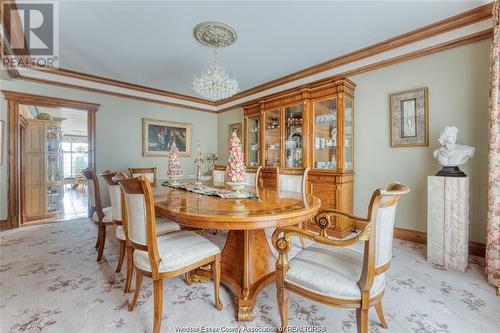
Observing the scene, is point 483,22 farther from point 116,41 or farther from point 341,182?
point 116,41

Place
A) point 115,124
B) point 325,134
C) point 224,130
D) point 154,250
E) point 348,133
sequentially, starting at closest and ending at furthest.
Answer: point 154,250
point 348,133
point 325,134
point 115,124
point 224,130

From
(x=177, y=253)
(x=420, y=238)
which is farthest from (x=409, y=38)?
(x=177, y=253)

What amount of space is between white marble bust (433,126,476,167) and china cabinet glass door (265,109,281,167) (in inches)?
90.5

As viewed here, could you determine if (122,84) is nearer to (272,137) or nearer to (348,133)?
(272,137)

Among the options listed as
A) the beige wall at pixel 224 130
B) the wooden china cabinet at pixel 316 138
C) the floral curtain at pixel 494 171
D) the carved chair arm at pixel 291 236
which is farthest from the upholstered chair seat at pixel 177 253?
the beige wall at pixel 224 130

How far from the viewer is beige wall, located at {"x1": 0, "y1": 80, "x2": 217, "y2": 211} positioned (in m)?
3.63

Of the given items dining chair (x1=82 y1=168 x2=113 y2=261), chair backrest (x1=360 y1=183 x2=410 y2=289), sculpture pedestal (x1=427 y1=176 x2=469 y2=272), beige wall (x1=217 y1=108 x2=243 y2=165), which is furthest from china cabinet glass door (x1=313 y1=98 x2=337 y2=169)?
dining chair (x1=82 y1=168 x2=113 y2=261)

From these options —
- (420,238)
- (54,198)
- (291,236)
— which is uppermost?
(291,236)

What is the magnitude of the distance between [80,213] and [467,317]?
601 cm

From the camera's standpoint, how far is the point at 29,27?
2.59m

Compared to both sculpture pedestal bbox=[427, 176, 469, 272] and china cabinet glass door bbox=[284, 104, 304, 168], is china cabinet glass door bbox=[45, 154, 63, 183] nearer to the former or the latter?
china cabinet glass door bbox=[284, 104, 304, 168]

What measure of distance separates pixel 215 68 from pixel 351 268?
263cm

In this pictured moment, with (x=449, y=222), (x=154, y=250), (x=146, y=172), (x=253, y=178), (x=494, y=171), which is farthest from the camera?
(x=146, y=172)

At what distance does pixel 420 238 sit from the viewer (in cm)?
Result: 283
